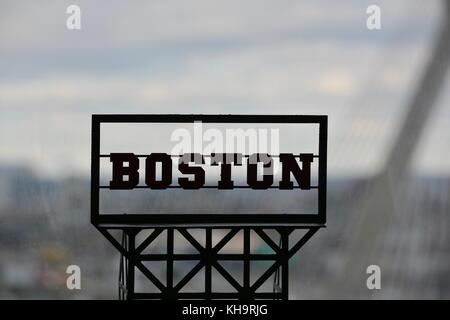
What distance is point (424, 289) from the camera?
6.51 metres

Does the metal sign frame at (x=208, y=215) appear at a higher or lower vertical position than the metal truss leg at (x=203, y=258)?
higher

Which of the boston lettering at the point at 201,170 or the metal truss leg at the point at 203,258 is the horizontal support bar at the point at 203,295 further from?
the boston lettering at the point at 201,170

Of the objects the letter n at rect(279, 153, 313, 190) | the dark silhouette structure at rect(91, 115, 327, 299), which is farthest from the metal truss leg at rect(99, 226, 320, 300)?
the letter n at rect(279, 153, 313, 190)

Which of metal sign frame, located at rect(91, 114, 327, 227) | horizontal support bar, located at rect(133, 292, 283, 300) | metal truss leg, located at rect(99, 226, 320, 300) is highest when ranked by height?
metal sign frame, located at rect(91, 114, 327, 227)

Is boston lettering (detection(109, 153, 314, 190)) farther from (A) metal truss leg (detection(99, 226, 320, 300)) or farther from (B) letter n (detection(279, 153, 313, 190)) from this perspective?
(A) metal truss leg (detection(99, 226, 320, 300))

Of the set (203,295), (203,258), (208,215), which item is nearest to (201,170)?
(208,215)

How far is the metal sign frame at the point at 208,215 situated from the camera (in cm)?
383

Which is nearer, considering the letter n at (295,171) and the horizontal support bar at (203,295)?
the horizontal support bar at (203,295)

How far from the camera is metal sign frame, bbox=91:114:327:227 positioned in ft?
12.6

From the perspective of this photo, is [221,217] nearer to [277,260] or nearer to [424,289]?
[277,260]

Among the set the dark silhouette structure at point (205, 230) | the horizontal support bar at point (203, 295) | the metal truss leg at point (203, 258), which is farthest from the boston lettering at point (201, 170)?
the horizontal support bar at point (203, 295)

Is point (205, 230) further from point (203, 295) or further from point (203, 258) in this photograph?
point (203, 295)

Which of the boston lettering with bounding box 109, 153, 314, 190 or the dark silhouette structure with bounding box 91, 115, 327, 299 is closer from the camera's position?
the dark silhouette structure with bounding box 91, 115, 327, 299
